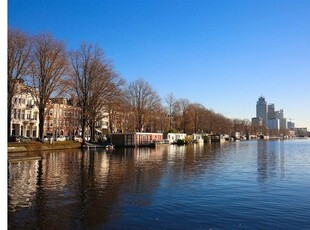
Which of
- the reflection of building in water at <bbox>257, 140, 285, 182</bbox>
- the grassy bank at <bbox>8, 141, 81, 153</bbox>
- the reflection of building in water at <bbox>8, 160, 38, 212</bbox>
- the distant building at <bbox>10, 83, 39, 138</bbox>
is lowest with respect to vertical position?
the reflection of building in water at <bbox>257, 140, 285, 182</bbox>

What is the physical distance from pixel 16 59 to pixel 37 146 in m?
16.9

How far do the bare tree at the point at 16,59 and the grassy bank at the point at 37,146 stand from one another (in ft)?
14.5

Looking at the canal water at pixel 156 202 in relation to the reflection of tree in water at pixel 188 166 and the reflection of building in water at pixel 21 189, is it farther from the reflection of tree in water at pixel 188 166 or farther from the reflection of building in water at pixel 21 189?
the reflection of tree in water at pixel 188 166

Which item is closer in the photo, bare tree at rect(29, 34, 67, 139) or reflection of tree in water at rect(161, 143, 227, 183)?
reflection of tree in water at rect(161, 143, 227, 183)

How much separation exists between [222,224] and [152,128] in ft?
395

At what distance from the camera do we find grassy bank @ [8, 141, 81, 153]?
197 feet

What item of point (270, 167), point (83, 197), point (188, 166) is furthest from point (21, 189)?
point (270, 167)

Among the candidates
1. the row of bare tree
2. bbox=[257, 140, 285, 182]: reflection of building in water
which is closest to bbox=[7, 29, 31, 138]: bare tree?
the row of bare tree

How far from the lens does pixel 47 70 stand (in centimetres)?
6919

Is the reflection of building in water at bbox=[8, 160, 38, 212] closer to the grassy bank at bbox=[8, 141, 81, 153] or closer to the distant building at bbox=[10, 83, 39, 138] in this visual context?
the grassy bank at bbox=[8, 141, 81, 153]

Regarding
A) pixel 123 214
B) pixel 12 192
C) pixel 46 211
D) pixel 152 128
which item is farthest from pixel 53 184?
pixel 152 128

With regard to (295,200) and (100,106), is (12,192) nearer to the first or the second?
(295,200)

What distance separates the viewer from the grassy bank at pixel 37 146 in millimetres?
60047

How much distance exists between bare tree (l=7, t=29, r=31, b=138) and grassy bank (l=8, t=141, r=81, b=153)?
14.5 ft
